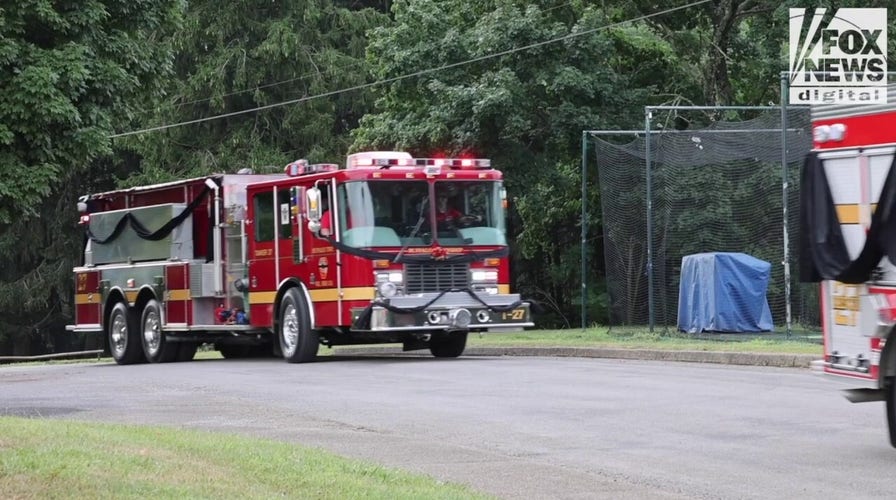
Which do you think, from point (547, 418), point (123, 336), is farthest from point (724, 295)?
point (547, 418)

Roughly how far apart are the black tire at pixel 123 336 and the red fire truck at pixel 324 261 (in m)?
0.03

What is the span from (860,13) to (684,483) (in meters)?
23.1

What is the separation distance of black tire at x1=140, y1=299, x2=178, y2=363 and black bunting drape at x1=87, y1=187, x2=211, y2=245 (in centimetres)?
111

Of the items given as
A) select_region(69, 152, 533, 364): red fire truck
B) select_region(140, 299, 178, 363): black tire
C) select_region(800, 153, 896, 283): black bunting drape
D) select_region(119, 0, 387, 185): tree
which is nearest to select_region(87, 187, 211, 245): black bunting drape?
select_region(69, 152, 533, 364): red fire truck

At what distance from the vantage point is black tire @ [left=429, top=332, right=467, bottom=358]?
927 inches

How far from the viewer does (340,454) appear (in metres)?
11.4

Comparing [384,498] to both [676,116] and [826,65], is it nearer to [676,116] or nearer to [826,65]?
[826,65]

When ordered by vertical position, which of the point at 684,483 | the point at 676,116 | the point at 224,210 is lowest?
the point at 684,483

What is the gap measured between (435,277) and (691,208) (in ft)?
25.0

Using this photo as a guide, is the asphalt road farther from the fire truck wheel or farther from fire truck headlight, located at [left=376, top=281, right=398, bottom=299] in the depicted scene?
fire truck headlight, located at [left=376, top=281, right=398, bottom=299]

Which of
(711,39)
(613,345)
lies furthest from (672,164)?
(711,39)

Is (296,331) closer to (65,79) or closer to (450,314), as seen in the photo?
(450,314)

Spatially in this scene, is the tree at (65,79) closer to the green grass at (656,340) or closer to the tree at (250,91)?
the green grass at (656,340)

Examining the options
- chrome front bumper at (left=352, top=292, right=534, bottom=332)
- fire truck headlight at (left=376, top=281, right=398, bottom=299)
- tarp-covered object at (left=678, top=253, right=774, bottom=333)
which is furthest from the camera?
tarp-covered object at (left=678, top=253, right=774, bottom=333)
